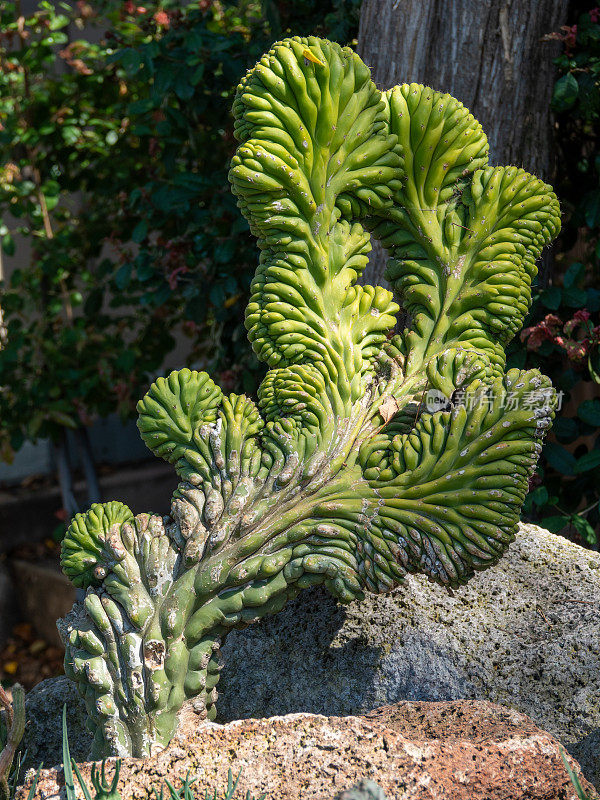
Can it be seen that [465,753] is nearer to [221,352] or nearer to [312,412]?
[312,412]

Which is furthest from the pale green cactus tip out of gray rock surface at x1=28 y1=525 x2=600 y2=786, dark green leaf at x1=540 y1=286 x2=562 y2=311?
dark green leaf at x1=540 y1=286 x2=562 y2=311

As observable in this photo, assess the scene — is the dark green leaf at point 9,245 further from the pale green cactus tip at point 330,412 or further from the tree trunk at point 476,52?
the pale green cactus tip at point 330,412

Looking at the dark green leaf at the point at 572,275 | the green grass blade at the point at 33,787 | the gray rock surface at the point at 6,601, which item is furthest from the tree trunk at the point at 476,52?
the gray rock surface at the point at 6,601

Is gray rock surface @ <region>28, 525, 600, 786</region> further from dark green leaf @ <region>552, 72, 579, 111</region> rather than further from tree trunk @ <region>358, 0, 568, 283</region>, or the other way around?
dark green leaf @ <region>552, 72, 579, 111</region>

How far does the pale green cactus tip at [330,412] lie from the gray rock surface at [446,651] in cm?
19

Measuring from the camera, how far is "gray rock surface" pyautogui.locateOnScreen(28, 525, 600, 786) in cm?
132

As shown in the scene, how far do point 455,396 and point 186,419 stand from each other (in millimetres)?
434

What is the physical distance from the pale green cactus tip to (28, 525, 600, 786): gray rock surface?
0.19 meters

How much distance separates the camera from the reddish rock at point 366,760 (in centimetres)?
105

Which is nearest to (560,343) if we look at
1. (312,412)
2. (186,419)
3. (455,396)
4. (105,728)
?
(455,396)

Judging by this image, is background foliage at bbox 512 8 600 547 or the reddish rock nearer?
the reddish rock

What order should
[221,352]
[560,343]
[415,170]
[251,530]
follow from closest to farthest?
[251,530], [415,170], [560,343], [221,352]

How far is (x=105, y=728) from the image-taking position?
3.80ft

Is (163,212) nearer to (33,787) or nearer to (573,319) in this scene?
(573,319)
